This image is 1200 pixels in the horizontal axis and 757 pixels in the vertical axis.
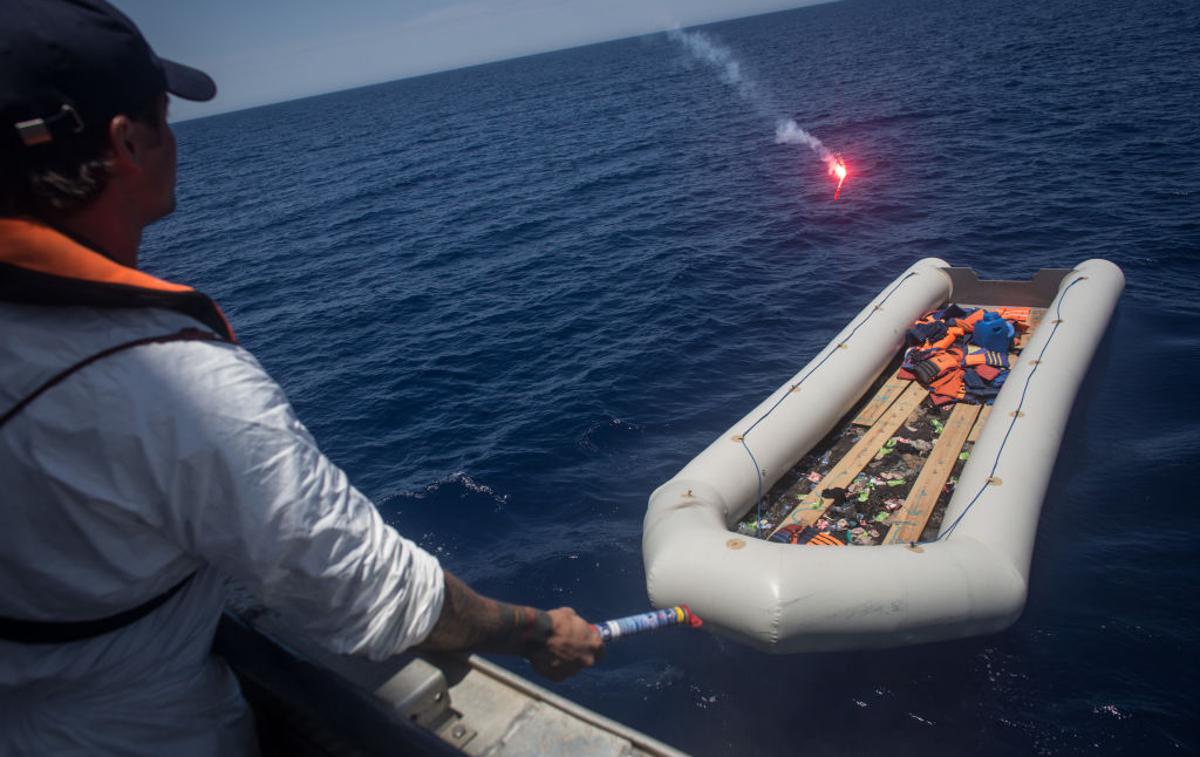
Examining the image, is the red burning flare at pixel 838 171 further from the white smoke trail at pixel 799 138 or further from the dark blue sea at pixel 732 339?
the dark blue sea at pixel 732 339

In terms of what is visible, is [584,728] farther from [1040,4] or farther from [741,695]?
[1040,4]

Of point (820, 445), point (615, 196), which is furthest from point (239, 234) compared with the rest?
point (820, 445)

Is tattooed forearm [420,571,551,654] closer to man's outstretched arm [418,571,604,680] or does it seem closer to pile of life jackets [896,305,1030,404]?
man's outstretched arm [418,571,604,680]

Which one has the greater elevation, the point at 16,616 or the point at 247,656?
the point at 16,616

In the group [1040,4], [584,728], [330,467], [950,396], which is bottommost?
[950,396]

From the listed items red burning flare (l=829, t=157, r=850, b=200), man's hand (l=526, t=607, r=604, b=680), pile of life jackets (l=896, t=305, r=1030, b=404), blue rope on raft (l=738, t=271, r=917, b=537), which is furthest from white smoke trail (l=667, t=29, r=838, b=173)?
man's hand (l=526, t=607, r=604, b=680)

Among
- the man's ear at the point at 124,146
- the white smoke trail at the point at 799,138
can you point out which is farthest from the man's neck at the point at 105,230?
the white smoke trail at the point at 799,138
